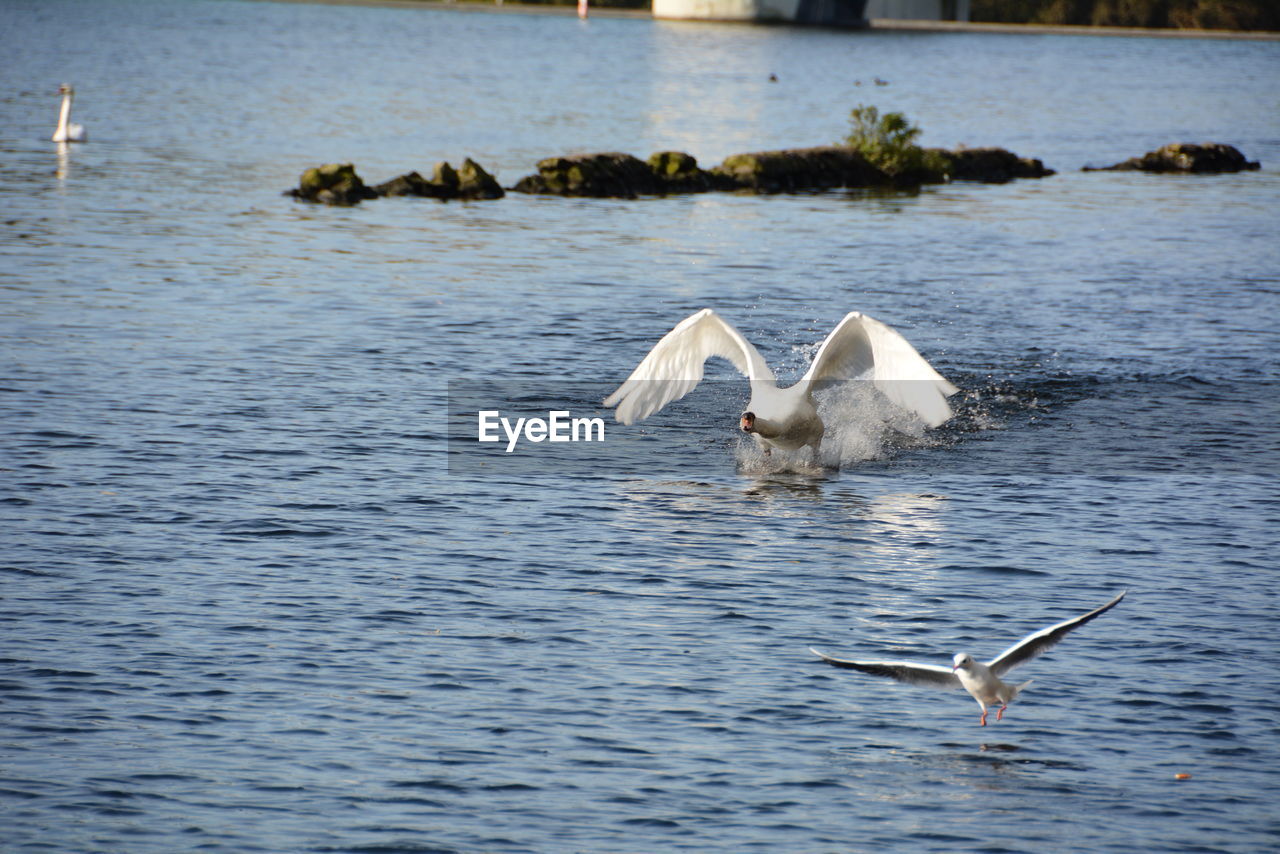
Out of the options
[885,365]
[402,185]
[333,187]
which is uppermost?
[402,185]

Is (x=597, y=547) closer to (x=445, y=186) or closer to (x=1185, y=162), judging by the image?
(x=445, y=186)

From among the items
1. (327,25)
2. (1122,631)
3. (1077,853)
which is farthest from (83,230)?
(327,25)

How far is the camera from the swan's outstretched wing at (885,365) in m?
19.0

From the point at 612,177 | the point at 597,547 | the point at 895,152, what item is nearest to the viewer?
the point at 597,547

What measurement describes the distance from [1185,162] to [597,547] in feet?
175

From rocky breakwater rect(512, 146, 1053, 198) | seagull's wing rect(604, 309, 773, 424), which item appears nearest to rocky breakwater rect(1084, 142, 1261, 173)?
rocky breakwater rect(512, 146, 1053, 198)

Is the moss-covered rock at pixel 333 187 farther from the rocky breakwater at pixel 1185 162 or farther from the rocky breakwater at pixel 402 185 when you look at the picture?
the rocky breakwater at pixel 1185 162

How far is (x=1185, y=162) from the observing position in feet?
216

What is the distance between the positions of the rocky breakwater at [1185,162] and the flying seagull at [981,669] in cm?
5534

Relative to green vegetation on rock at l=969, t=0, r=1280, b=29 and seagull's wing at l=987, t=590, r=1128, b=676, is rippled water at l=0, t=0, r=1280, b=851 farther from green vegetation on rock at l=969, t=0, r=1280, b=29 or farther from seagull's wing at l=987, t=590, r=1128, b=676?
green vegetation on rock at l=969, t=0, r=1280, b=29

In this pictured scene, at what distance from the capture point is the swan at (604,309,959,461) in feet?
62.7

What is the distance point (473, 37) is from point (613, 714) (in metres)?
151
